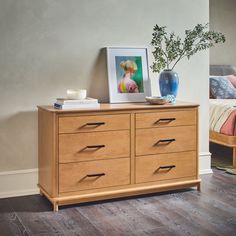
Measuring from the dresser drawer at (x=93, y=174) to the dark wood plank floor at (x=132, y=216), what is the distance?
0.15 meters

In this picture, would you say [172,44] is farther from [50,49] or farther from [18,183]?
[18,183]

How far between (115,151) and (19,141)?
76 cm

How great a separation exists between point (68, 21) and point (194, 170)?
1.54 m

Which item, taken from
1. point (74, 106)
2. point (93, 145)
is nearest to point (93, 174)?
point (93, 145)

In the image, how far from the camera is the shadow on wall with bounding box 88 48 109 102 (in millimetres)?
3852

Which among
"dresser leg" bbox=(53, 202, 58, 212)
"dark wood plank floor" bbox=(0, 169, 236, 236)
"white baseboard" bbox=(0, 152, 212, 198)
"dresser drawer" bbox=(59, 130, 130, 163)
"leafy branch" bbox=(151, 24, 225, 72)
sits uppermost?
"leafy branch" bbox=(151, 24, 225, 72)

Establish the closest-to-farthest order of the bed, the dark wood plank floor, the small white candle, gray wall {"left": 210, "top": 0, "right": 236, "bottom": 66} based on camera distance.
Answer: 1. the dark wood plank floor
2. the small white candle
3. the bed
4. gray wall {"left": 210, "top": 0, "right": 236, "bottom": 66}

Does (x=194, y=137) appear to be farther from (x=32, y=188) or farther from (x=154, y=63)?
(x=32, y=188)

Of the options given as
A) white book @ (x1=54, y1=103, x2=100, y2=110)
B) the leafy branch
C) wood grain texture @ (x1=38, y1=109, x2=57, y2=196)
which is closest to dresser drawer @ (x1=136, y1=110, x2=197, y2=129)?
white book @ (x1=54, y1=103, x2=100, y2=110)

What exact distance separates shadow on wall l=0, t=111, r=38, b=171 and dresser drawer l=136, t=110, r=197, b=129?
32.4 inches

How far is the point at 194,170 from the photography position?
379 cm

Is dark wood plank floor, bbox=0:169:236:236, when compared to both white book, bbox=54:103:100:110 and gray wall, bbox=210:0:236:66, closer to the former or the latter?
white book, bbox=54:103:100:110

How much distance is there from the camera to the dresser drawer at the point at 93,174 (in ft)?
10.9

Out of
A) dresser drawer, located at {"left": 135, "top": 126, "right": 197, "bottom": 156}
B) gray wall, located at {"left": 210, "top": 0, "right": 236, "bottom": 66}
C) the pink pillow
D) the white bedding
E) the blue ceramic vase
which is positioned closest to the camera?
dresser drawer, located at {"left": 135, "top": 126, "right": 197, "bottom": 156}
